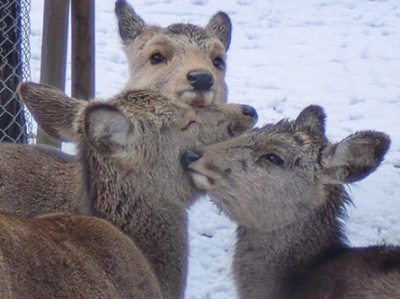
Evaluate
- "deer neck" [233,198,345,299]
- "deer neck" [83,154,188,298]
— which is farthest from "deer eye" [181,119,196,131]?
"deer neck" [233,198,345,299]

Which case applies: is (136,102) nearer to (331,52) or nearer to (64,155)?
(64,155)

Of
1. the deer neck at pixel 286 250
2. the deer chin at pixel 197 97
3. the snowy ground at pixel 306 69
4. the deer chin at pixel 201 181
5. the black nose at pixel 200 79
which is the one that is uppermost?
the black nose at pixel 200 79

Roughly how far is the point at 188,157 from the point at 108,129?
568 mm

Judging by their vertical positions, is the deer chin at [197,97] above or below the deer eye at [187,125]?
below

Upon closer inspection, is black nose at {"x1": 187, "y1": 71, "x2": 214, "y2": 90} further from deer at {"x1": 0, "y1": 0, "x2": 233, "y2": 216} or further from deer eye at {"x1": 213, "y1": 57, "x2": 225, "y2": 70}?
deer eye at {"x1": 213, "y1": 57, "x2": 225, "y2": 70}

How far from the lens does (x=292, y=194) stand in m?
8.27

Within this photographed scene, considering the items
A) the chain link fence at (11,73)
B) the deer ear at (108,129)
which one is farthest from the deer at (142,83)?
the chain link fence at (11,73)

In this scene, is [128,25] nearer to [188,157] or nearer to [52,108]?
[52,108]

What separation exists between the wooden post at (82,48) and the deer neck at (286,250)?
133 inches

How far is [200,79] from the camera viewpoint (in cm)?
952

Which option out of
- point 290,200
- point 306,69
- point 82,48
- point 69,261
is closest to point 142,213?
point 290,200

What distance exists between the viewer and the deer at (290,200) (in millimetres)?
8078

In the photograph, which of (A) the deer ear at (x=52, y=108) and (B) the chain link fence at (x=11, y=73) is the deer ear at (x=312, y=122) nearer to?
(A) the deer ear at (x=52, y=108)

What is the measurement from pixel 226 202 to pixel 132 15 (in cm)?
337
